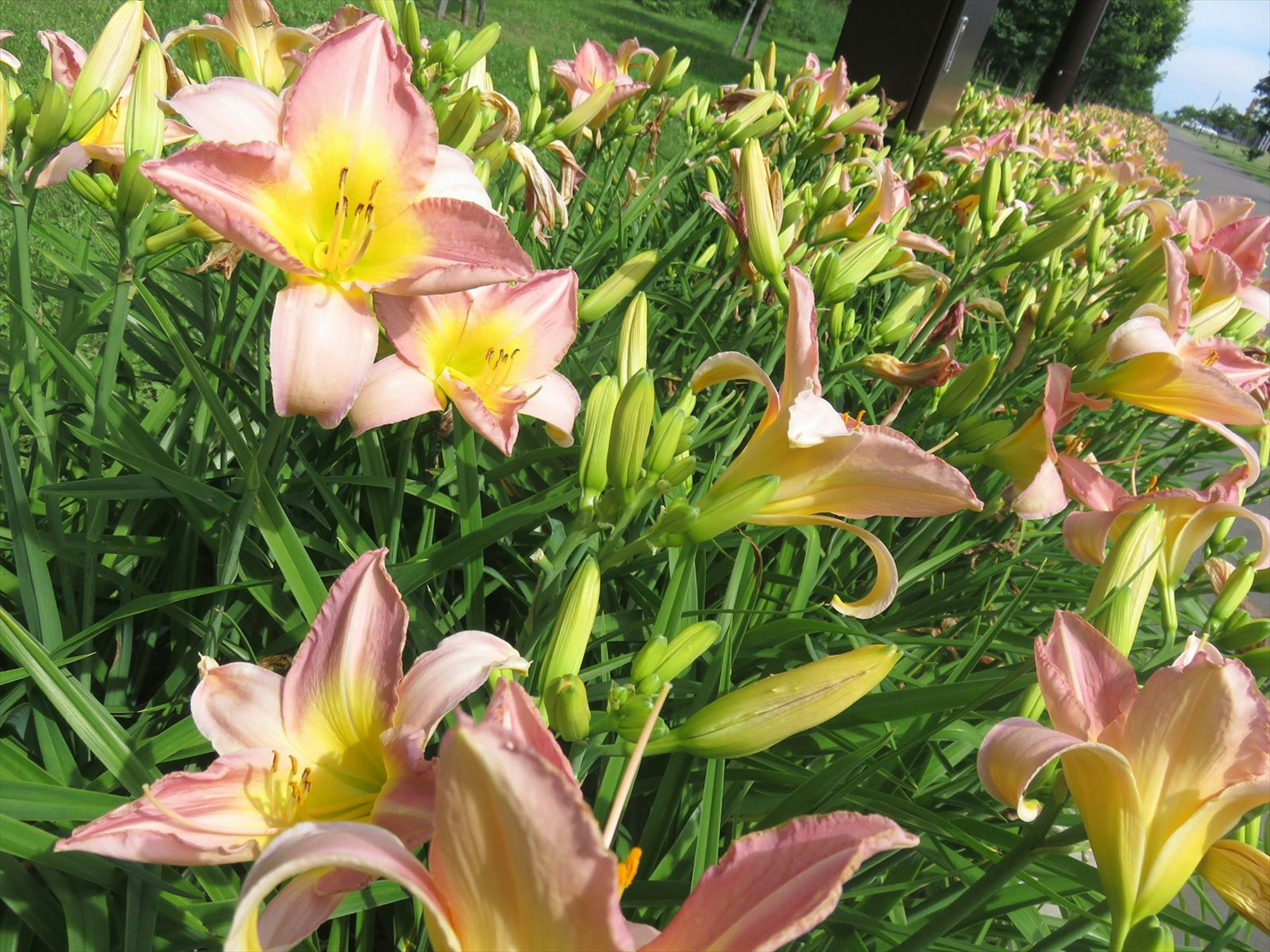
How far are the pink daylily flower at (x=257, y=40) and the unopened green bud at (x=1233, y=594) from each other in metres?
1.58

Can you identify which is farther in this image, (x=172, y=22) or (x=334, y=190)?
(x=172, y=22)

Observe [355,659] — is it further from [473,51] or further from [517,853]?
[473,51]

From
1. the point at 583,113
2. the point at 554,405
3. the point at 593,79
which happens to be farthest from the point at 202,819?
the point at 593,79

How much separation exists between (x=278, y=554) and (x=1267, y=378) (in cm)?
192

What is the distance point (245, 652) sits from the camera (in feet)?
4.00

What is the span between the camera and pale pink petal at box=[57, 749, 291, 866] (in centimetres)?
56

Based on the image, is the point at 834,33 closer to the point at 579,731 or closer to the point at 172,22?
the point at 172,22

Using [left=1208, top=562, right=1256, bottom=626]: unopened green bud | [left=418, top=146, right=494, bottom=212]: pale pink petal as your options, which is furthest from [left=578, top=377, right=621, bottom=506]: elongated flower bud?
[left=1208, top=562, right=1256, bottom=626]: unopened green bud

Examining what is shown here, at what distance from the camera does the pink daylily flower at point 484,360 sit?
92 centimetres

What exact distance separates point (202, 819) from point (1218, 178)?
33802 mm

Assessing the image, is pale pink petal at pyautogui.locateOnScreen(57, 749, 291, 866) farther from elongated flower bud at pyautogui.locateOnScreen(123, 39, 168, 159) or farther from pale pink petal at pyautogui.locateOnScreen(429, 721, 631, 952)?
elongated flower bud at pyautogui.locateOnScreen(123, 39, 168, 159)

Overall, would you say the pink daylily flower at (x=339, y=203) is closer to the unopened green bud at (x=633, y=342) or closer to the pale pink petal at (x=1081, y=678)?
the unopened green bud at (x=633, y=342)

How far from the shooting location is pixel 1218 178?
27.1 metres

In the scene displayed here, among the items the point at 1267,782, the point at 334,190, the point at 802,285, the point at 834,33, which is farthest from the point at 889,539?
the point at 834,33
